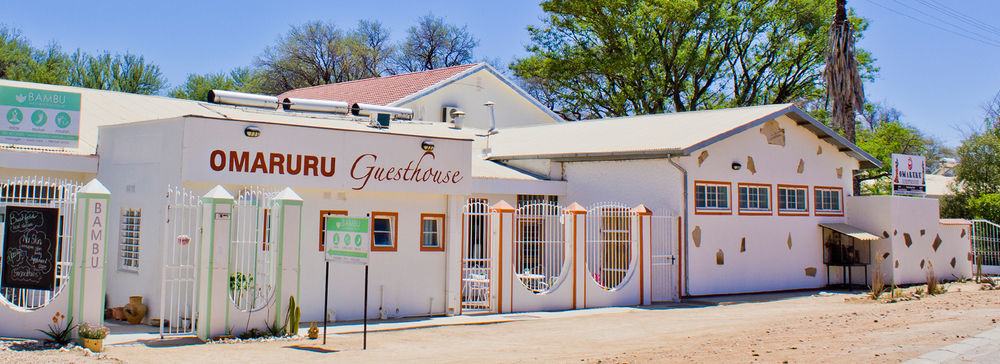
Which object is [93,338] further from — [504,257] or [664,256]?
[664,256]

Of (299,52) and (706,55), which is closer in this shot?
Answer: (706,55)

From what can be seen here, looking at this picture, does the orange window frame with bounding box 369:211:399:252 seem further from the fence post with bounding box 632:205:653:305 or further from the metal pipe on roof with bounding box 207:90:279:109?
the fence post with bounding box 632:205:653:305

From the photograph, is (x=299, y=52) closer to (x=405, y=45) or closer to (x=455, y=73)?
(x=405, y=45)

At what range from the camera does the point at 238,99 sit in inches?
645

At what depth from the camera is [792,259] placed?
20.8 meters

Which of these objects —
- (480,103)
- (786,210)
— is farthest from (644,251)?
(480,103)

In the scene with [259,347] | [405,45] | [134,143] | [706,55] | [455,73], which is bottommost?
[259,347]

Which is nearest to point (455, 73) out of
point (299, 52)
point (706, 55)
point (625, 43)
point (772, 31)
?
point (625, 43)

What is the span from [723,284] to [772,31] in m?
23.4


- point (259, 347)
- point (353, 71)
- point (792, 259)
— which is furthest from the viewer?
point (353, 71)

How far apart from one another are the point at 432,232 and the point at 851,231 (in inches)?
471

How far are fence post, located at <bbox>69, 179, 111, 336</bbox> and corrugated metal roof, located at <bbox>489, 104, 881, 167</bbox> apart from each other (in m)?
11.3

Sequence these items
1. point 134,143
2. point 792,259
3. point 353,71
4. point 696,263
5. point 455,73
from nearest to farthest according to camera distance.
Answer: point 134,143
point 696,263
point 792,259
point 455,73
point 353,71

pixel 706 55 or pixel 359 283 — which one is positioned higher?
pixel 706 55
